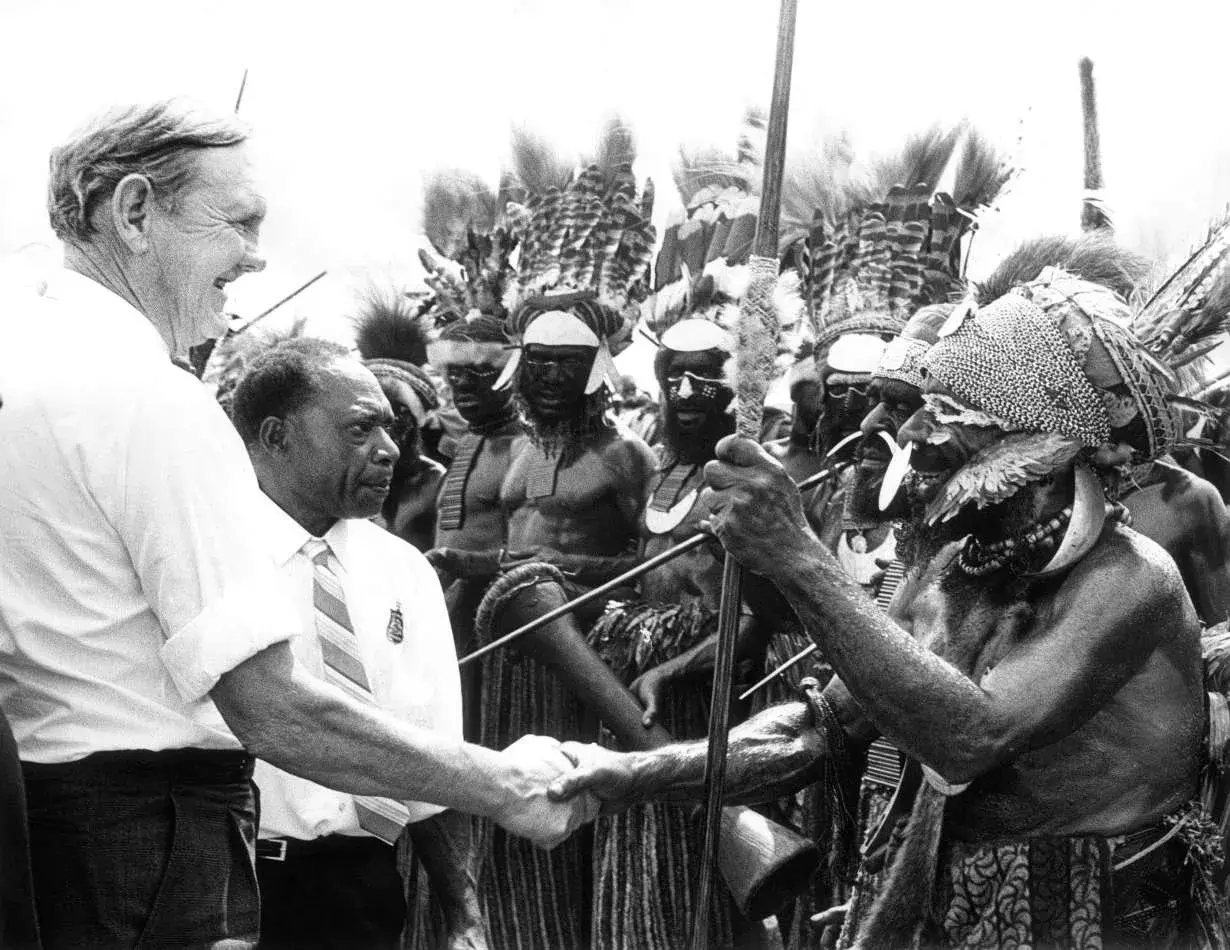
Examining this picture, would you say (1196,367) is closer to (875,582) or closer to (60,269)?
(875,582)

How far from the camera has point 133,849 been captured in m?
2.81

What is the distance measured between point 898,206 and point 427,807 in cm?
317

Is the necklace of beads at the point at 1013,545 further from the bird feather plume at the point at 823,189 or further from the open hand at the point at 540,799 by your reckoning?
the bird feather plume at the point at 823,189

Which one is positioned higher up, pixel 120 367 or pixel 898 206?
pixel 120 367

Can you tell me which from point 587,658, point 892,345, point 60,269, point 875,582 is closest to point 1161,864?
point 892,345

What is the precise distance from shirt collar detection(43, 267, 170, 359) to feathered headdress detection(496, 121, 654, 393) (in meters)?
4.44

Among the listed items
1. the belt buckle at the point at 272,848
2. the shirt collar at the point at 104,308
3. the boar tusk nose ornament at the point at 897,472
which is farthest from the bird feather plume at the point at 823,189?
→ the shirt collar at the point at 104,308

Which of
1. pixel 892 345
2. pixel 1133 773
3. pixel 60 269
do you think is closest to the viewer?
pixel 60 269

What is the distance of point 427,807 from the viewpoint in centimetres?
405

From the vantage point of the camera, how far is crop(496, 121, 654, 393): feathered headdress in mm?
7422

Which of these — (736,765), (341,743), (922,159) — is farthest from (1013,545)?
(922,159)

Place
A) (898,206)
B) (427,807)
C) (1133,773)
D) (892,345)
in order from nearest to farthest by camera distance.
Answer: (1133,773)
(427,807)
(892,345)
(898,206)

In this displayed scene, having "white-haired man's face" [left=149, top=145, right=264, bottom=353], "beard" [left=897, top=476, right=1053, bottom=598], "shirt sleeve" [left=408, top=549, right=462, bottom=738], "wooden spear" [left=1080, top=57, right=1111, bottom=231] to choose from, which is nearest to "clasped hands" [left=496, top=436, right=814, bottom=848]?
"beard" [left=897, top=476, right=1053, bottom=598]

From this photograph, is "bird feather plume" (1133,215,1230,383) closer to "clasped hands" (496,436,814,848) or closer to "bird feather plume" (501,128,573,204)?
"clasped hands" (496,436,814,848)
